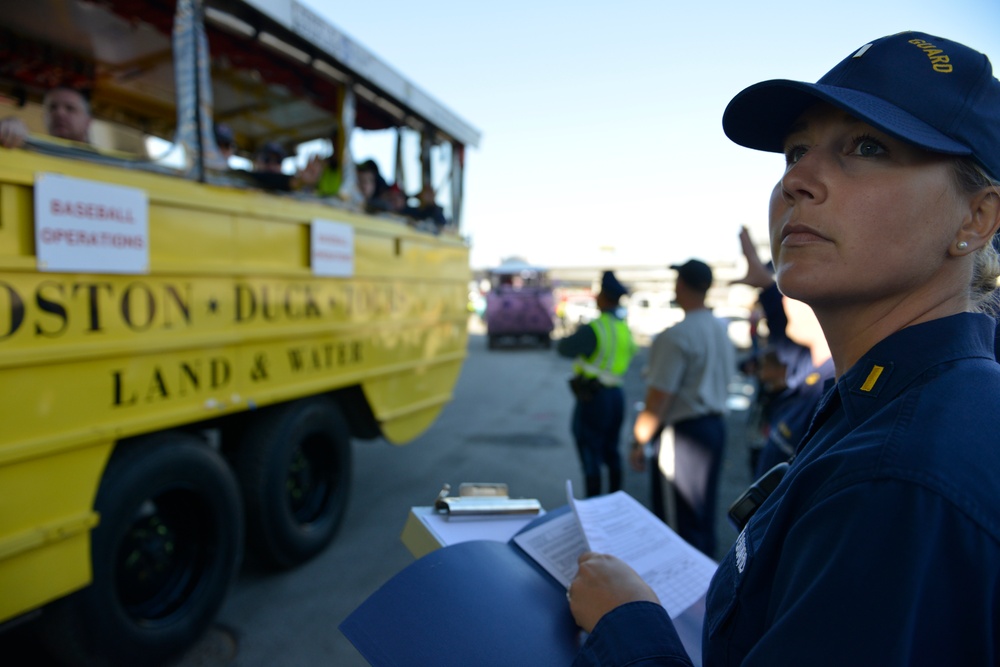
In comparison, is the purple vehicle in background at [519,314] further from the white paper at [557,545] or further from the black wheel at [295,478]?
the white paper at [557,545]

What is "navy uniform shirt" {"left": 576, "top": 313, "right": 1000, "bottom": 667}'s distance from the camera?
57 centimetres

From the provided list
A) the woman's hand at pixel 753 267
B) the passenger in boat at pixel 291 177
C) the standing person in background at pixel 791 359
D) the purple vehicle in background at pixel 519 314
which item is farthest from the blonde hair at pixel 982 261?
the purple vehicle in background at pixel 519 314

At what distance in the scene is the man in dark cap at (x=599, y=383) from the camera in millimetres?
4180

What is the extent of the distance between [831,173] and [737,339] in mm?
17391

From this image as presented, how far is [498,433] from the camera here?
6.82 metres

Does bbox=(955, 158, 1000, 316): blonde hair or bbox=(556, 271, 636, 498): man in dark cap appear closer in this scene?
bbox=(955, 158, 1000, 316): blonde hair

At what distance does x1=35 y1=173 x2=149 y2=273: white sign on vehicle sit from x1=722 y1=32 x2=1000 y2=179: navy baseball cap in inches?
92.5

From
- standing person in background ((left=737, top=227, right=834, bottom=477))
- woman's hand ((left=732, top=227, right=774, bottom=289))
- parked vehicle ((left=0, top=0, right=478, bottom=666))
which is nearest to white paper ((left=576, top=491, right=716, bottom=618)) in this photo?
standing person in background ((left=737, top=227, right=834, bottom=477))

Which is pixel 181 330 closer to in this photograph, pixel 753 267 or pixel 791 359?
pixel 753 267

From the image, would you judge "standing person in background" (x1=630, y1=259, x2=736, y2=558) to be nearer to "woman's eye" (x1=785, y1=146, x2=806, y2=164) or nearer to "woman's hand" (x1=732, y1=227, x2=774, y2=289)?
"woman's hand" (x1=732, y1=227, x2=774, y2=289)

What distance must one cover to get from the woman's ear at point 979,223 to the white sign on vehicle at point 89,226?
2.59 m

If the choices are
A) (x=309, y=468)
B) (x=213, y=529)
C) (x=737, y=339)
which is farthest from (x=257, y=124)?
(x=737, y=339)

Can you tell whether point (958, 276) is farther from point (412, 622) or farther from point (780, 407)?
point (780, 407)

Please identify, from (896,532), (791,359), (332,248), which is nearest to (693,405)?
(791,359)
